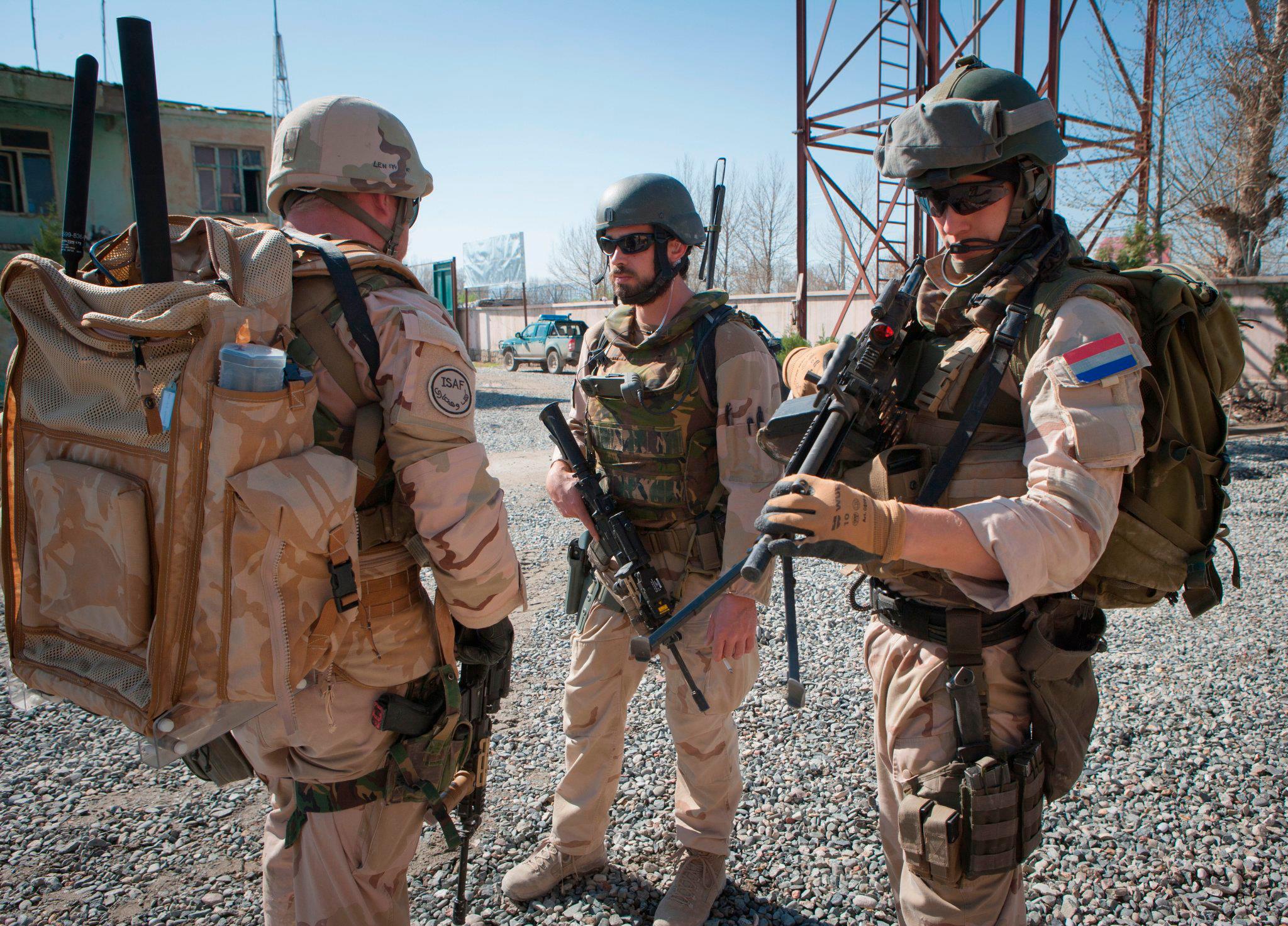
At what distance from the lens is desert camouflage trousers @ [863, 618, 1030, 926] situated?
1772mm

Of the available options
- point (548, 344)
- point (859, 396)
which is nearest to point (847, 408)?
point (859, 396)

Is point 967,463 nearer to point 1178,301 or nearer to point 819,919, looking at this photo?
point 1178,301

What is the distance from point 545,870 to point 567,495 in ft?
4.05

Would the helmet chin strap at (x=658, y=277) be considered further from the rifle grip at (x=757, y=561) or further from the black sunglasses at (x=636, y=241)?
the rifle grip at (x=757, y=561)

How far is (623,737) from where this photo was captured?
2682 mm

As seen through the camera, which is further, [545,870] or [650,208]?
[650,208]

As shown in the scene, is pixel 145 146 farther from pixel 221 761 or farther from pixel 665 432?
pixel 665 432

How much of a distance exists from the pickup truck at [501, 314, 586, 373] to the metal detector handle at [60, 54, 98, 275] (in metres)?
22.1

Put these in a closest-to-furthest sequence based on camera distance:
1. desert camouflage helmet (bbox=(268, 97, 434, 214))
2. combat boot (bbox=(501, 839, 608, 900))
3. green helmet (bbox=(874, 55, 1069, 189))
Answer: green helmet (bbox=(874, 55, 1069, 189))
desert camouflage helmet (bbox=(268, 97, 434, 214))
combat boot (bbox=(501, 839, 608, 900))

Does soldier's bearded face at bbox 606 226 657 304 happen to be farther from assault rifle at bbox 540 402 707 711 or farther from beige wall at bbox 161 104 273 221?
beige wall at bbox 161 104 273 221

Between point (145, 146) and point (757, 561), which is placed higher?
point (145, 146)

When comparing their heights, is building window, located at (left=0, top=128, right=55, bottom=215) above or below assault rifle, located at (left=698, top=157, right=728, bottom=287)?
above

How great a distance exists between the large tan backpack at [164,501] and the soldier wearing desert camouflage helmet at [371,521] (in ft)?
0.57

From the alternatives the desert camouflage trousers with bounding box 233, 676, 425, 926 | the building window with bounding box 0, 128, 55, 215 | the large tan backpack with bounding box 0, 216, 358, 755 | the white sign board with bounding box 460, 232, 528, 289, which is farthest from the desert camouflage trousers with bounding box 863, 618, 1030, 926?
the white sign board with bounding box 460, 232, 528, 289
